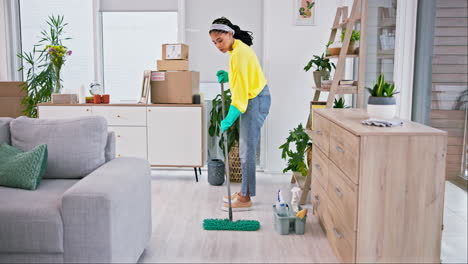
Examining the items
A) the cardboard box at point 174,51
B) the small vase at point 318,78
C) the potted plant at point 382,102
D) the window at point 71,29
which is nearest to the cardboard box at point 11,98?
the window at point 71,29

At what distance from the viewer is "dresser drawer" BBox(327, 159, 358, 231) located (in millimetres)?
2309

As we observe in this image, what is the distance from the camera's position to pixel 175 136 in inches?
180

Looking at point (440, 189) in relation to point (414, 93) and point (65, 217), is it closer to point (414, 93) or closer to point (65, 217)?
point (414, 93)

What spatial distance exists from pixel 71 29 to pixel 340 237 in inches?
156

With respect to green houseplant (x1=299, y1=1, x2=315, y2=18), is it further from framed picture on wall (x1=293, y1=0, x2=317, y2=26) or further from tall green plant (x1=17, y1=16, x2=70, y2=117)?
tall green plant (x1=17, y1=16, x2=70, y2=117)

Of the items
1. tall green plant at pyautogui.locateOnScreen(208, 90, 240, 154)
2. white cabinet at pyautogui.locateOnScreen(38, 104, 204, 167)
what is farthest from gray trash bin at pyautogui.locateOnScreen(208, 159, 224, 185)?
tall green plant at pyautogui.locateOnScreen(208, 90, 240, 154)

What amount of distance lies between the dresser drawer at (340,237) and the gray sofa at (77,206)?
1.13m

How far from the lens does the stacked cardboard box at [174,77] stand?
4.53 meters

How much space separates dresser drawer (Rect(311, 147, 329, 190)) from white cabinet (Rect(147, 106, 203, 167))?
140 centimetres

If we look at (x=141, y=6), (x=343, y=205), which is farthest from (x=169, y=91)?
(x=343, y=205)

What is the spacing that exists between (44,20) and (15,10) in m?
0.35

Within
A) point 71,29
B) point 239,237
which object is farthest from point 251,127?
point 71,29

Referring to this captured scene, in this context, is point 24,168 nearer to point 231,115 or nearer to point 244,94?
point 231,115

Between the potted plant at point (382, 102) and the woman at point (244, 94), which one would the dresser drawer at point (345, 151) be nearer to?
the potted plant at point (382, 102)
